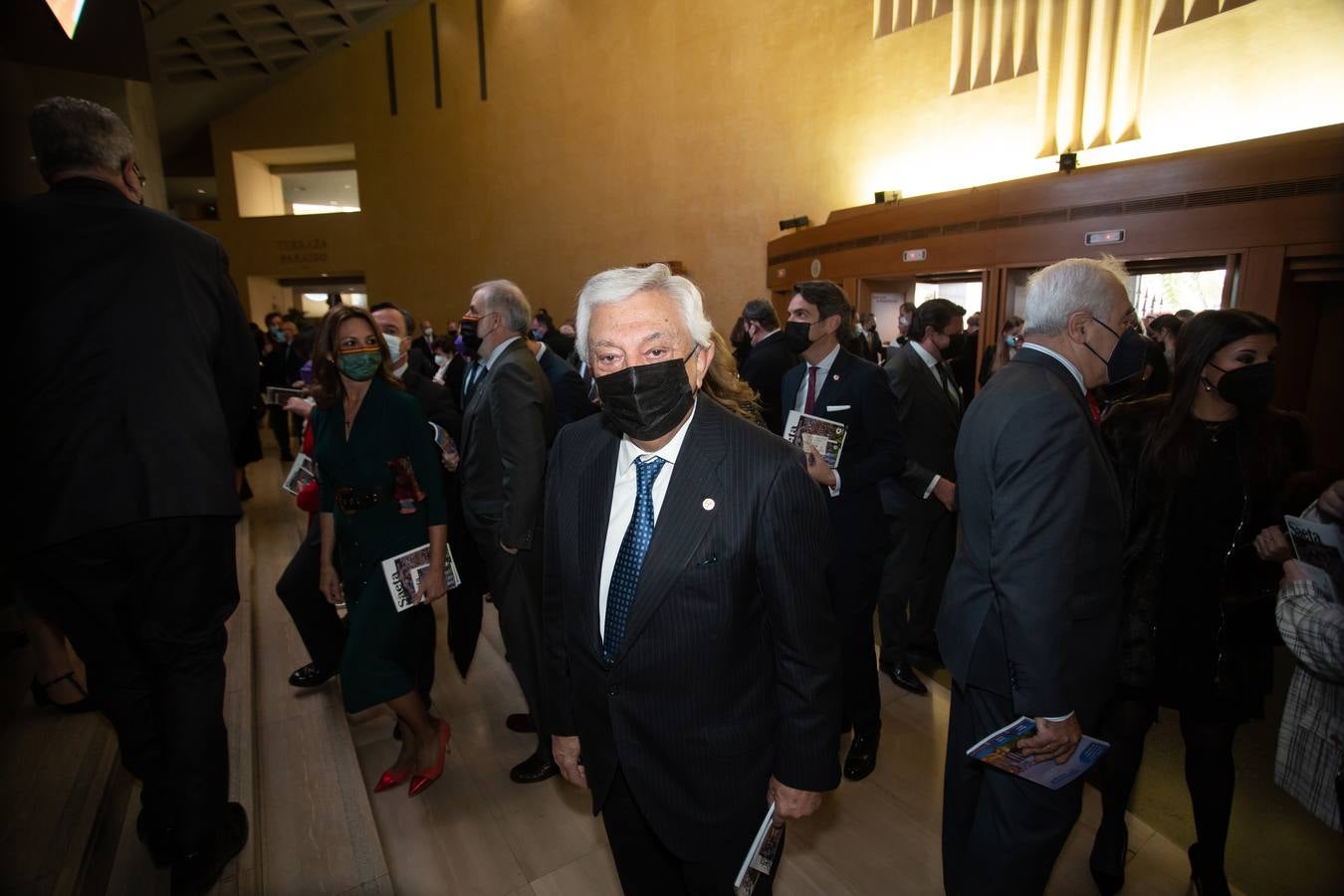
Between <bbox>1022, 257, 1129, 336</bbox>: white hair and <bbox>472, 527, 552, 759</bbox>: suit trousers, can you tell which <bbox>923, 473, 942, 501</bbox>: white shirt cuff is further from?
<bbox>472, 527, 552, 759</bbox>: suit trousers

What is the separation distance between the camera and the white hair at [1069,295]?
1.63 meters

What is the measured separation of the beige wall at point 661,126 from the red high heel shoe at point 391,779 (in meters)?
8.36

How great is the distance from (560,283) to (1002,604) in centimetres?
1384

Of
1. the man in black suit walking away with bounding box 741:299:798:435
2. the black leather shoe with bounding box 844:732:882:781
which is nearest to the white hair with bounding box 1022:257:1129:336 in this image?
the black leather shoe with bounding box 844:732:882:781

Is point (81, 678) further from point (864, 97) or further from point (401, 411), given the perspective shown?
point (864, 97)

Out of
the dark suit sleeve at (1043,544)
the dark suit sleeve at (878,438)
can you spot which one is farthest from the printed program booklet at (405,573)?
the dark suit sleeve at (1043,544)

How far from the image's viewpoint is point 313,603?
2.84 m

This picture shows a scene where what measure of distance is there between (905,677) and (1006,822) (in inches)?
65.4

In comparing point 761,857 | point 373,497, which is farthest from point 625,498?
point 373,497

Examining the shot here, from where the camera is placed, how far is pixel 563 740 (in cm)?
149

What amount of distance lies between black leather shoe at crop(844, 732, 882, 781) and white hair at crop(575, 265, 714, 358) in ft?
6.53

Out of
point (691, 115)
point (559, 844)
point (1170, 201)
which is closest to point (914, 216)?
point (1170, 201)

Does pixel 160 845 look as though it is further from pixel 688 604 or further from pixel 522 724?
pixel 688 604

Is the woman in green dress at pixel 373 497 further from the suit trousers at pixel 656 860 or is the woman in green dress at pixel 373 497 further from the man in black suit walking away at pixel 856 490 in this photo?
the man in black suit walking away at pixel 856 490
